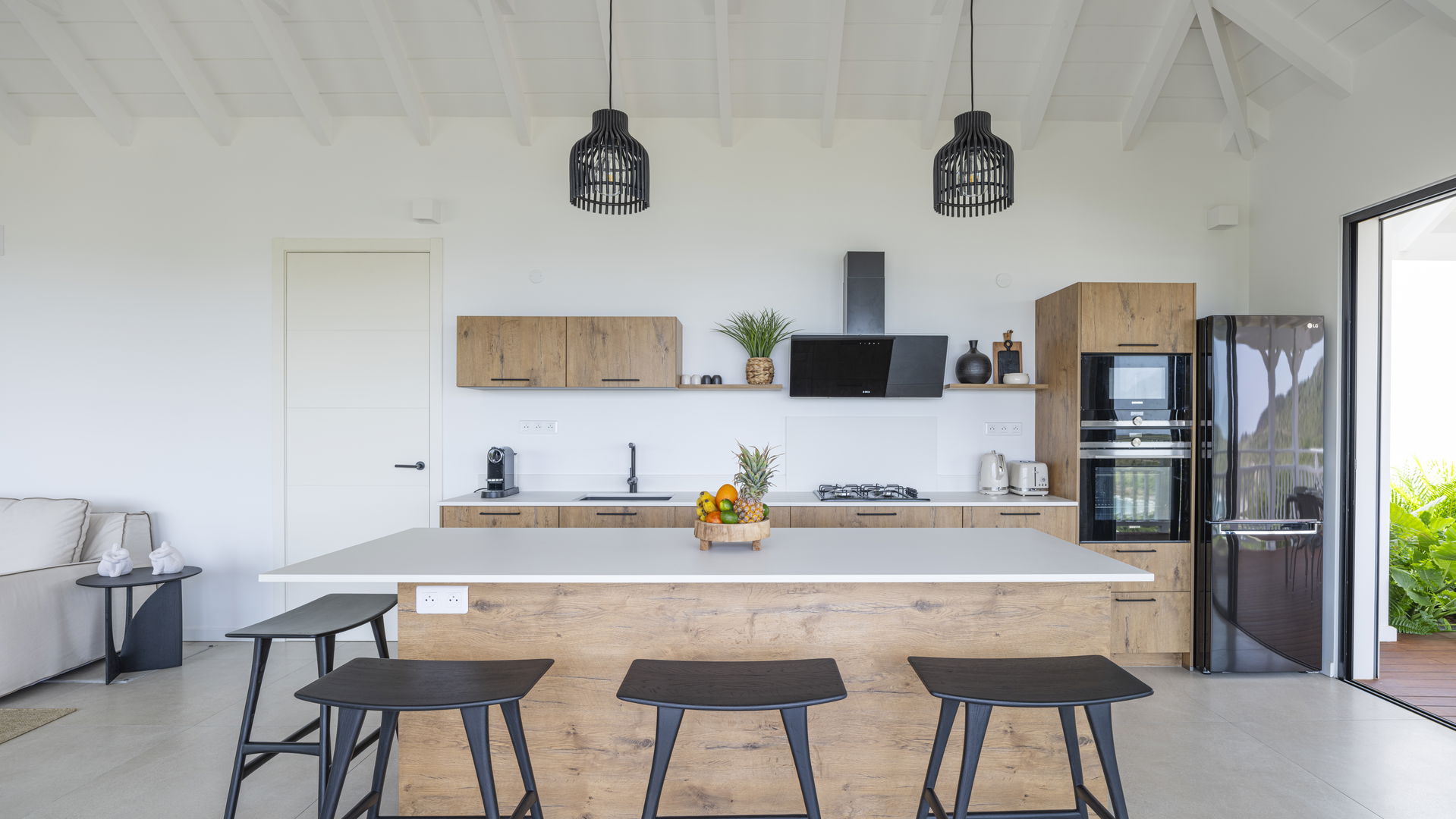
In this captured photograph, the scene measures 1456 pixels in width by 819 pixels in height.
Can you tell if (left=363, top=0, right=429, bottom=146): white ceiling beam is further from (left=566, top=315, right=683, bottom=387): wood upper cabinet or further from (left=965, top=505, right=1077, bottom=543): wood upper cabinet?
(left=965, top=505, right=1077, bottom=543): wood upper cabinet

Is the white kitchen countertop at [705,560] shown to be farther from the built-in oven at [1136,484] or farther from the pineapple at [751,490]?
the built-in oven at [1136,484]

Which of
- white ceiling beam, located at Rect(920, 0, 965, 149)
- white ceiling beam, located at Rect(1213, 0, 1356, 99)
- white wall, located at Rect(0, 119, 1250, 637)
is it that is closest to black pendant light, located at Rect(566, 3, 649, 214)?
white wall, located at Rect(0, 119, 1250, 637)

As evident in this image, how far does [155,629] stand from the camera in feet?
11.9

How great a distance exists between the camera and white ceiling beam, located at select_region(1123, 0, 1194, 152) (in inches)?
141

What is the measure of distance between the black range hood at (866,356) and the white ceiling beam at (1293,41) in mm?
2076

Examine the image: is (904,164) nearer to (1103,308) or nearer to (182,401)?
(1103,308)

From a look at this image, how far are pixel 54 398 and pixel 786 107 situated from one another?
4756 mm

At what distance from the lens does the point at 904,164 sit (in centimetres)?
433

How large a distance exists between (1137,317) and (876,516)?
1768 millimetres

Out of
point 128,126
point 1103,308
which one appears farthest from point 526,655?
point 128,126

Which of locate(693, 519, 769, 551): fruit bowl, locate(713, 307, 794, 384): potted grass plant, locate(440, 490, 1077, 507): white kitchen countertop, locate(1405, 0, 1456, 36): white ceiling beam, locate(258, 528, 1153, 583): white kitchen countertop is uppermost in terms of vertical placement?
locate(1405, 0, 1456, 36): white ceiling beam

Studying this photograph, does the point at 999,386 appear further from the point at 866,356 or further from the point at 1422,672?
the point at 1422,672

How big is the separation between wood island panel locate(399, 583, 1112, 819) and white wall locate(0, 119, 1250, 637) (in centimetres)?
224

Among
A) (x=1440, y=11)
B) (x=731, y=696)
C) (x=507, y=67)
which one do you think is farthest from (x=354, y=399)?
(x=1440, y=11)
